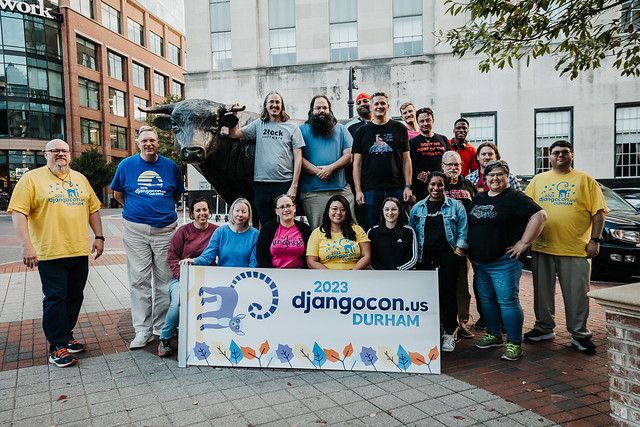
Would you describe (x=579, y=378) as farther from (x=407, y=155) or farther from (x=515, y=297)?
(x=407, y=155)

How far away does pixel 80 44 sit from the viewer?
47.9 metres

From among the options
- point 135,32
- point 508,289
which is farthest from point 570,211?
point 135,32

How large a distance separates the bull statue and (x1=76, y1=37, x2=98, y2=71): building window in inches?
1978

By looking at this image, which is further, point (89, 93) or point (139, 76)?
point (139, 76)

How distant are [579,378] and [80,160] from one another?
46.1 meters

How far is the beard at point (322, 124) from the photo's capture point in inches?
207

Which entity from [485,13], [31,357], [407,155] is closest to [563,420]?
[407,155]

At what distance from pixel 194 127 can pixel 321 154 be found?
1507 mm

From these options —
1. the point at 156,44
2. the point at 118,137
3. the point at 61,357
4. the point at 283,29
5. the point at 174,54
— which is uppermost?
the point at 156,44

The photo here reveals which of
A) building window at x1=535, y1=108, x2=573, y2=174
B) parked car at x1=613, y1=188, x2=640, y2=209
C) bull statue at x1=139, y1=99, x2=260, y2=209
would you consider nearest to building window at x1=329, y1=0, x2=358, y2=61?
building window at x1=535, y1=108, x2=573, y2=174

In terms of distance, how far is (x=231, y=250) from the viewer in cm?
481

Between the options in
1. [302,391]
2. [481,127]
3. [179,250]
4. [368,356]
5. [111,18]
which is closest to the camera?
[302,391]

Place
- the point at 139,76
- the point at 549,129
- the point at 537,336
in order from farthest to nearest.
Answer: the point at 139,76 < the point at 549,129 < the point at 537,336

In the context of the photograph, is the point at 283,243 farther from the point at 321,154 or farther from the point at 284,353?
the point at 321,154
